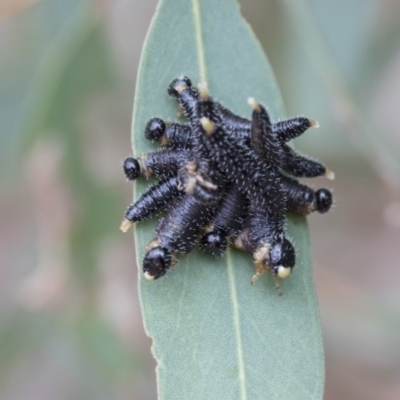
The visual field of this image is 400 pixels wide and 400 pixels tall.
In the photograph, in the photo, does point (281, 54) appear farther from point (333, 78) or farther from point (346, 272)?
point (346, 272)

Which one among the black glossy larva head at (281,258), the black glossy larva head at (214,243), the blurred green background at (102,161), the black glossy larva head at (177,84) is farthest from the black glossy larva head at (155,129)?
the blurred green background at (102,161)

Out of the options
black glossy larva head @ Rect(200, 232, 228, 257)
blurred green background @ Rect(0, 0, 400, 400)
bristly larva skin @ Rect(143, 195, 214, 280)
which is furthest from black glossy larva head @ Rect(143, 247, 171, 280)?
blurred green background @ Rect(0, 0, 400, 400)

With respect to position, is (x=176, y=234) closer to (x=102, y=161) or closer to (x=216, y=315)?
(x=216, y=315)

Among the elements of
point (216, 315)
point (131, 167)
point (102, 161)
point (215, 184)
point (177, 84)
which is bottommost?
point (216, 315)

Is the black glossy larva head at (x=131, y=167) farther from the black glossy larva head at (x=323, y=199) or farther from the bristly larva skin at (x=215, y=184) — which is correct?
the black glossy larva head at (x=323, y=199)

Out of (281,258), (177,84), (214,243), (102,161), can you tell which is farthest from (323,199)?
(102,161)

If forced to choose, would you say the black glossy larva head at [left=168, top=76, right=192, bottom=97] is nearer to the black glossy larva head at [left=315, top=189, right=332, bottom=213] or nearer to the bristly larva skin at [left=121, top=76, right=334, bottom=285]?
the bristly larva skin at [left=121, top=76, right=334, bottom=285]

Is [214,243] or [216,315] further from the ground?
[214,243]

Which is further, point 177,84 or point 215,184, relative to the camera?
point 177,84
